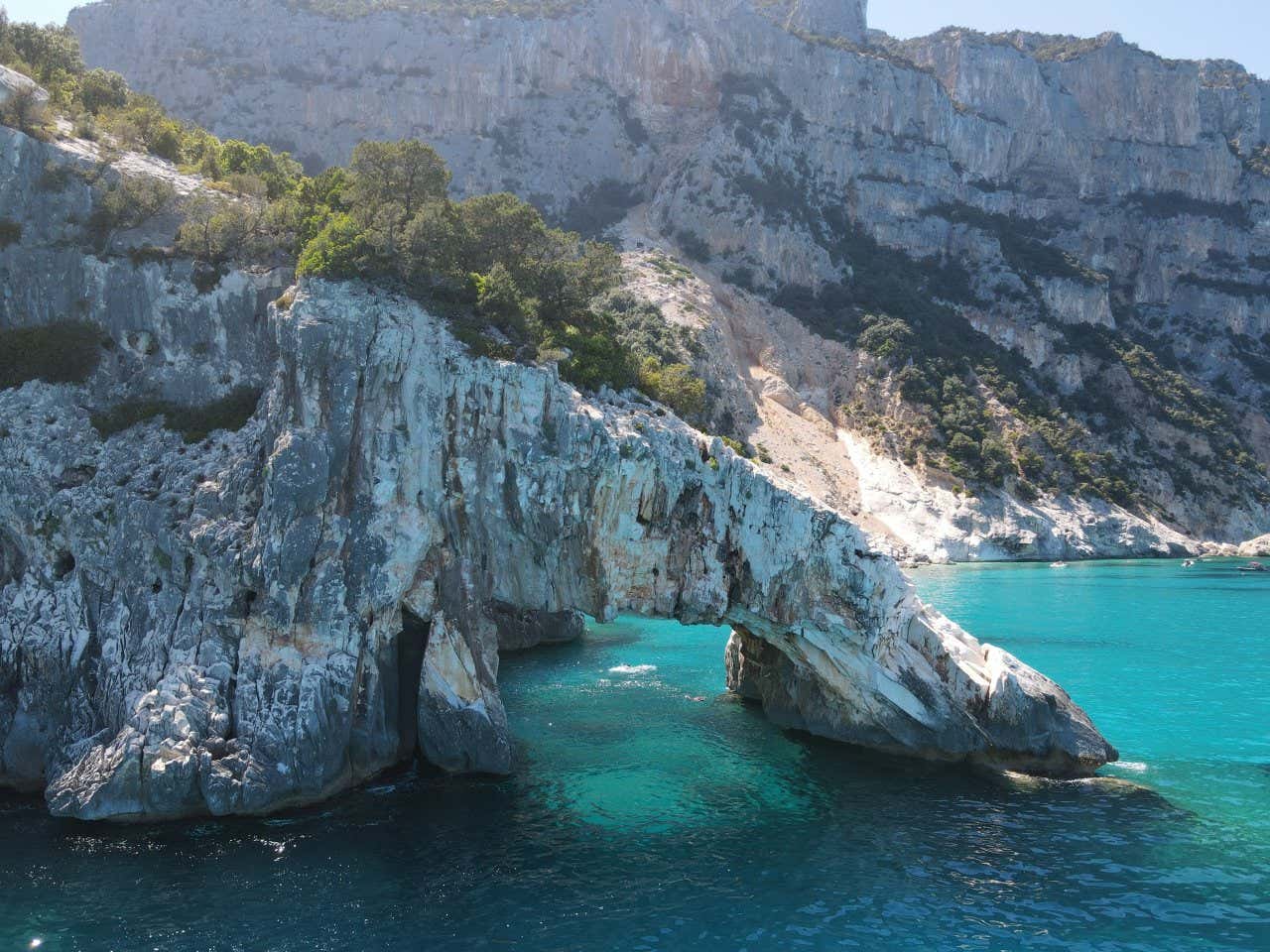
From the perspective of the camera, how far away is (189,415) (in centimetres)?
2883

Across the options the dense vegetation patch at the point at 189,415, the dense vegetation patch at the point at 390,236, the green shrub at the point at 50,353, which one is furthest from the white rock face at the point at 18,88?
the dense vegetation patch at the point at 189,415

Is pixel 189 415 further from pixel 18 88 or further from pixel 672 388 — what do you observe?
pixel 672 388

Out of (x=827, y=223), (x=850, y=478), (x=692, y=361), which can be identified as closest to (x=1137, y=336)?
(x=827, y=223)

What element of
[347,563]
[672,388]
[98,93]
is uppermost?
[98,93]

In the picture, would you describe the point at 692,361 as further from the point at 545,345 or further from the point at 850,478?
the point at 545,345

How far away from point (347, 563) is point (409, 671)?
4.35m

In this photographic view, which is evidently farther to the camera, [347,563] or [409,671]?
[409,671]

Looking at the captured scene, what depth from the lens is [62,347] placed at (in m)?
29.6

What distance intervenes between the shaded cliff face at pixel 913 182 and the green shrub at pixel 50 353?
71.7 meters

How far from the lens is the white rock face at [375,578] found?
2441 centimetres

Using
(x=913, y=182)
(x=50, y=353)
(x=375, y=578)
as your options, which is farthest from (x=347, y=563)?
(x=913, y=182)

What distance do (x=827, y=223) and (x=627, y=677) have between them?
322ft

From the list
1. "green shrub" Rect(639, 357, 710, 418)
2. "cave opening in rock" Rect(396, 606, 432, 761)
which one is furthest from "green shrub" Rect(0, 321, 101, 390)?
"green shrub" Rect(639, 357, 710, 418)

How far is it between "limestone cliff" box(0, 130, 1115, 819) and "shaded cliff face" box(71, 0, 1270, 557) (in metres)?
67.3
